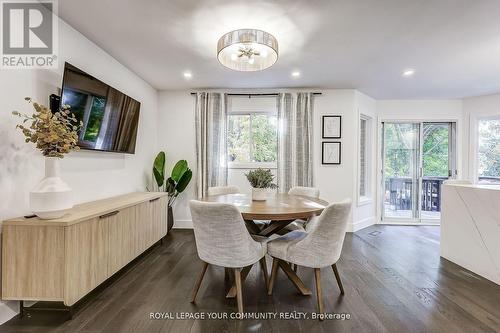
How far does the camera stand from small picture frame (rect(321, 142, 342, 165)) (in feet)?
14.2

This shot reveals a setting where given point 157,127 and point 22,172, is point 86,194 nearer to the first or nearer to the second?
point 22,172

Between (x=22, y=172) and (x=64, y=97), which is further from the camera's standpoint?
(x=64, y=97)

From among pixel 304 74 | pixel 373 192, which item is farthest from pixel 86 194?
pixel 373 192

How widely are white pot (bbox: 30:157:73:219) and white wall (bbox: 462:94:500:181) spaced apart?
661 cm

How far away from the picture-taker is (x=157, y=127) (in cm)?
444

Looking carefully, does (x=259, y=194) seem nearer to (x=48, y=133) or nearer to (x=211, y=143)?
(x=48, y=133)

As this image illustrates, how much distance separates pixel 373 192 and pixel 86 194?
195 inches

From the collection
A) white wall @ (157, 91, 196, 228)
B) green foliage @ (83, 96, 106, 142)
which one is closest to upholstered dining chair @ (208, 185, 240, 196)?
white wall @ (157, 91, 196, 228)

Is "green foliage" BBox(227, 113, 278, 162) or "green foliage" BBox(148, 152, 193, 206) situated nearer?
"green foliage" BBox(148, 152, 193, 206)

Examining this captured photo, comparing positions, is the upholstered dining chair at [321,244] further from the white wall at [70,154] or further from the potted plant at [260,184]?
the white wall at [70,154]

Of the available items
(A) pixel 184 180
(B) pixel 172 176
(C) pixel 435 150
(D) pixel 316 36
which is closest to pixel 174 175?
(B) pixel 172 176

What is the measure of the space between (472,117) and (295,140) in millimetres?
3733

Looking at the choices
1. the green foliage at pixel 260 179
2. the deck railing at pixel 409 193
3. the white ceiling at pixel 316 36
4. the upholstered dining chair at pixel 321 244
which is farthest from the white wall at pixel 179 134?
the deck railing at pixel 409 193

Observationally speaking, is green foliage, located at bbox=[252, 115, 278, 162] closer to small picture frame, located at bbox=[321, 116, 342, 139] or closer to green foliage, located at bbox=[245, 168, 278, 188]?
small picture frame, located at bbox=[321, 116, 342, 139]
